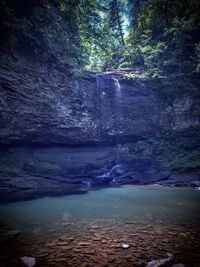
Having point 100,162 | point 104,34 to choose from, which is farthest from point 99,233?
point 104,34

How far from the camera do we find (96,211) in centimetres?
736

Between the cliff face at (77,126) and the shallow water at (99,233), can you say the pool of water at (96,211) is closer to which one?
the shallow water at (99,233)

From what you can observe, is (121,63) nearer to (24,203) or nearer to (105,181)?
(105,181)

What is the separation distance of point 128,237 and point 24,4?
43.7 ft

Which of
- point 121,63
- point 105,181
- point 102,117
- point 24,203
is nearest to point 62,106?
point 102,117

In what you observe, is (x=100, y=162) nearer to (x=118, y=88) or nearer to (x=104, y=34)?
(x=118, y=88)

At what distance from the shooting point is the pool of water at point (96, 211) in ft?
19.5

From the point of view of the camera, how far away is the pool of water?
593 cm

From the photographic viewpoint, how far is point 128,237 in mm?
4789

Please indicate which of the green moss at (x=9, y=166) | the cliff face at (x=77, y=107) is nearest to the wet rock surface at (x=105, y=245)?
the green moss at (x=9, y=166)

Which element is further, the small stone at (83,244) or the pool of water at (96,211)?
the pool of water at (96,211)

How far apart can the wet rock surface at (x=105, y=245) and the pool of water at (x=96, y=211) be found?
596 millimetres

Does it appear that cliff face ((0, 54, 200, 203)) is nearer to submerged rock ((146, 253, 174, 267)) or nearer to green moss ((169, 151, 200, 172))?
green moss ((169, 151, 200, 172))

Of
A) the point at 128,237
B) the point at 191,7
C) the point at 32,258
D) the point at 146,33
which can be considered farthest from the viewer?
the point at 146,33
